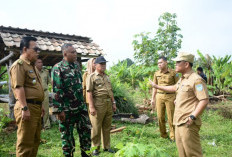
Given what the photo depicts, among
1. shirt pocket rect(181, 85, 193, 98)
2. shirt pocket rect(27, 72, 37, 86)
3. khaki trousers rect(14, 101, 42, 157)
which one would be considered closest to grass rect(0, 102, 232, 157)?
shirt pocket rect(181, 85, 193, 98)

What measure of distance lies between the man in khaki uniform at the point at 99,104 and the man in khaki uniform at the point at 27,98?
1236mm

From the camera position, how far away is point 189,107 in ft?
9.66

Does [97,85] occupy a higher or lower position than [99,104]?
higher

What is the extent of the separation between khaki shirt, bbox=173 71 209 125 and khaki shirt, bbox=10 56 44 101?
7.13ft

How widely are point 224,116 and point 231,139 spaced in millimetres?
3188

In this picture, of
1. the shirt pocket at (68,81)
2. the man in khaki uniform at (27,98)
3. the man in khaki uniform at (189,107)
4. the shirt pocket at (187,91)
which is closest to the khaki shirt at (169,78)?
the man in khaki uniform at (189,107)

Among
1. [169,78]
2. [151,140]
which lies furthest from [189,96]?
[151,140]

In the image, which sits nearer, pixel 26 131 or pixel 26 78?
pixel 26 131

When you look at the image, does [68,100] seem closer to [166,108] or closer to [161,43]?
[166,108]

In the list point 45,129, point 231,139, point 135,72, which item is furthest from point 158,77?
point 135,72

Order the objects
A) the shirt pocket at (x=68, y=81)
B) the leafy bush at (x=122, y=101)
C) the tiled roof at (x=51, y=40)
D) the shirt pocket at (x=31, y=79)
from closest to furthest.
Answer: the shirt pocket at (x=31, y=79) < the shirt pocket at (x=68, y=81) < the tiled roof at (x=51, y=40) < the leafy bush at (x=122, y=101)

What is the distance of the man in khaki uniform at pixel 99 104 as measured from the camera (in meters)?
4.34

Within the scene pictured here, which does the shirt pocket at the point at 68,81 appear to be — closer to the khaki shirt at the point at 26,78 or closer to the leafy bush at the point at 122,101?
A: the khaki shirt at the point at 26,78

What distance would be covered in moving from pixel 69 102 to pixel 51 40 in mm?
4693
